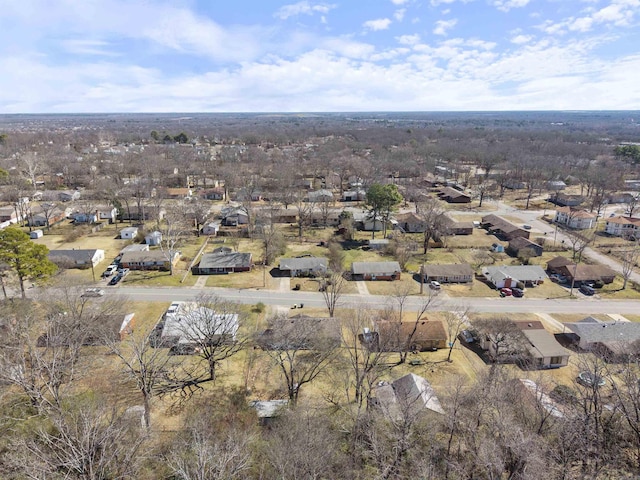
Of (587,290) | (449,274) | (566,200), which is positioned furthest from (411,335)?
(566,200)

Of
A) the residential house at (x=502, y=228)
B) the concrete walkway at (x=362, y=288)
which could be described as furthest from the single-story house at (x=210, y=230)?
the residential house at (x=502, y=228)

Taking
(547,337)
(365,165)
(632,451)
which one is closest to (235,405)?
(632,451)

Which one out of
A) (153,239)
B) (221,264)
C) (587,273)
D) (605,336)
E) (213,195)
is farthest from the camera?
(213,195)

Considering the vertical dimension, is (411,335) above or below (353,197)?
below

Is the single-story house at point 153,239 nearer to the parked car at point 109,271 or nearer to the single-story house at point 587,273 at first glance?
the parked car at point 109,271

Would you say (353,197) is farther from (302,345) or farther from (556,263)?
(302,345)

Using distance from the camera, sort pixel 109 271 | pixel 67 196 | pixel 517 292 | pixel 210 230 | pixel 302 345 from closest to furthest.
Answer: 1. pixel 302 345
2. pixel 517 292
3. pixel 109 271
4. pixel 210 230
5. pixel 67 196
